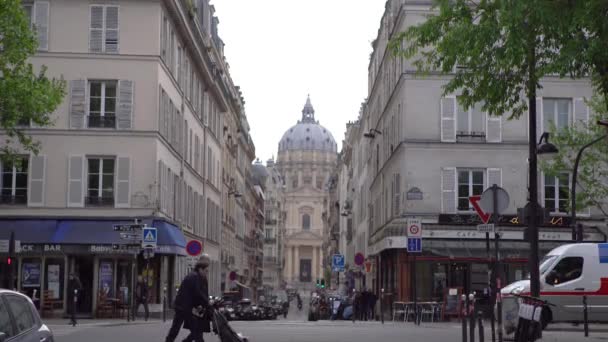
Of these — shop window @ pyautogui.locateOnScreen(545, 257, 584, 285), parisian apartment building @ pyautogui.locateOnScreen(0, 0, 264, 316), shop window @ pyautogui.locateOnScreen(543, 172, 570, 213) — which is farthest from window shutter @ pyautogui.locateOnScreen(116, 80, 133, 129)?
shop window @ pyautogui.locateOnScreen(545, 257, 584, 285)

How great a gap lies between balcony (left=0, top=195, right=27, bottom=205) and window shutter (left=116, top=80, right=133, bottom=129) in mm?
4439

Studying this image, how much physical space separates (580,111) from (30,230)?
72.3 ft

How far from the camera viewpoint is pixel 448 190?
131 ft

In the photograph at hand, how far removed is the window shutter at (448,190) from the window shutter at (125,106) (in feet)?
41.1

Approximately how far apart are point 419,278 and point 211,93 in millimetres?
23057

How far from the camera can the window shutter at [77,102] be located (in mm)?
36875

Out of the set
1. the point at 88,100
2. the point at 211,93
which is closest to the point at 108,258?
the point at 88,100

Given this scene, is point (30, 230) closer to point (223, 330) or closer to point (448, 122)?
point (448, 122)

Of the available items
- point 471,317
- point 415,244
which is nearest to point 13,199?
point 415,244

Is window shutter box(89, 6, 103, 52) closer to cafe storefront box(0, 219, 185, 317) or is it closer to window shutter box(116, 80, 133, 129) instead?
window shutter box(116, 80, 133, 129)

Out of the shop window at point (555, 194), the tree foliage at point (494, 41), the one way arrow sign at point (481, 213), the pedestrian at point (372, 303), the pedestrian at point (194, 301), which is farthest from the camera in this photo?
the pedestrian at point (372, 303)

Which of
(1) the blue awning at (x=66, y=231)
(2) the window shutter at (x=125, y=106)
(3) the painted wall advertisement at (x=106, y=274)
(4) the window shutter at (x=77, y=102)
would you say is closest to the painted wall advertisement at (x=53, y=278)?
(1) the blue awning at (x=66, y=231)

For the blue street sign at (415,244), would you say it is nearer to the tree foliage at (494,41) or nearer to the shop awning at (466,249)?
the shop awning at (466,249)

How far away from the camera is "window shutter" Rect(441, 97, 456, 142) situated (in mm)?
39781
